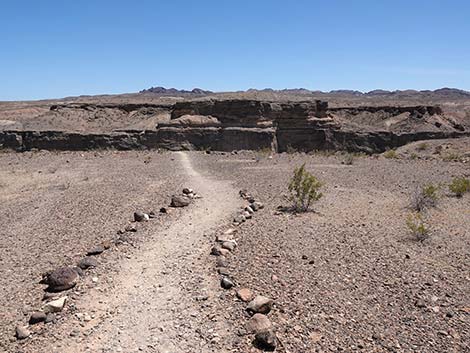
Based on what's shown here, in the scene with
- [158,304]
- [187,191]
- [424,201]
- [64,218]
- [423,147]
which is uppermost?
[424,201]

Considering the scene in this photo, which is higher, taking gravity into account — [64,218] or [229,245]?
[229,245]

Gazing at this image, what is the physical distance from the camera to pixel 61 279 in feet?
21.9

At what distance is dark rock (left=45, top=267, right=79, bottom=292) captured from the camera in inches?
260

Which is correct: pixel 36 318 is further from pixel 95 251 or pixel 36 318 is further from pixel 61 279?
pixel 95 251

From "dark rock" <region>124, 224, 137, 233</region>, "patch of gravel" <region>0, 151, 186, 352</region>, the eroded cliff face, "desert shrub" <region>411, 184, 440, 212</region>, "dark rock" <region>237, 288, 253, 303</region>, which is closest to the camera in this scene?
"dark rock" <region>237, 288, 253, 303</region>

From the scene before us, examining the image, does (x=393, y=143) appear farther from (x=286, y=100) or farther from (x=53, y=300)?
(x=53, y=300)

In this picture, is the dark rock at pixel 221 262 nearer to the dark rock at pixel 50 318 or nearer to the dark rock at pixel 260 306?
the dark rock at pixel 260 306

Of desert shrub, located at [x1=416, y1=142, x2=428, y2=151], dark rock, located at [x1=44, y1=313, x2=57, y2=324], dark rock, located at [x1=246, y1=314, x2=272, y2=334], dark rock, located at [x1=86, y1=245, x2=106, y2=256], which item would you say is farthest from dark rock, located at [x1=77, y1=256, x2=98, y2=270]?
desert shrub, located at [x1=416, y1=142, x2=428, y2=151]

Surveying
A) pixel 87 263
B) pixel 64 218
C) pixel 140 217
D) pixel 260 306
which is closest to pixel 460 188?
pixel 140 217

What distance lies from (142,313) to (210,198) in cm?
732

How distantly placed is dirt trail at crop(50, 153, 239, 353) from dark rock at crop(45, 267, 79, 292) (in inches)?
16.2

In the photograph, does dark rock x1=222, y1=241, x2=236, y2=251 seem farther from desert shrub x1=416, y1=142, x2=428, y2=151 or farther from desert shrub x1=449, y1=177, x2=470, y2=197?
desert shrub x1=416, y1=142, x2=428, y2=151

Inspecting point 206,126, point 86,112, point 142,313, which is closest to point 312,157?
point 206,126

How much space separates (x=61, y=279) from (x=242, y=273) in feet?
8.37
